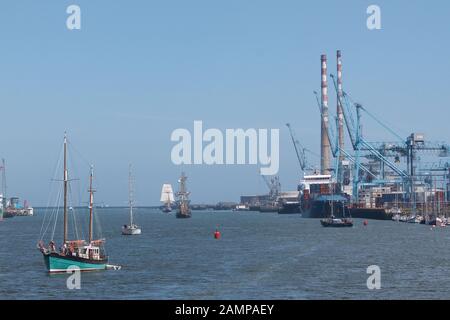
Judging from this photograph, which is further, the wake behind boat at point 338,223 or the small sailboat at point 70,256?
the wake behind boat at point 338,223

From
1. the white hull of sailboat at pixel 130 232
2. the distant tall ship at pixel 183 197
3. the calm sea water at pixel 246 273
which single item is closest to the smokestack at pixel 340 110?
the distant tall ship at pixel 183 197

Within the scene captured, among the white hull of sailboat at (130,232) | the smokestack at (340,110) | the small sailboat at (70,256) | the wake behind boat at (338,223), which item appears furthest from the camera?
the smokestack at (340,110)

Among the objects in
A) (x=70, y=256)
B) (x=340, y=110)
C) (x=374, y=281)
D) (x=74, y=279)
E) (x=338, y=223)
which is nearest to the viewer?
(x=374, y=281)

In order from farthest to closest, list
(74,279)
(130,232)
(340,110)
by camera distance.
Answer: (340,110), (130,232), (74,279)

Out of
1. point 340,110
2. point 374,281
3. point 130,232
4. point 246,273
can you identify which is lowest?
point 246,273

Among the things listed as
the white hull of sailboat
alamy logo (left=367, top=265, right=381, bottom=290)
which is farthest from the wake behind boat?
alamy logo (left=367, top=265, right=381, bottom=290)

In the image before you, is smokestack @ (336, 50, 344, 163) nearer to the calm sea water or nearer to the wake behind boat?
the wake behind boat

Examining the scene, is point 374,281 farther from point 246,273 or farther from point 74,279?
point 74,279

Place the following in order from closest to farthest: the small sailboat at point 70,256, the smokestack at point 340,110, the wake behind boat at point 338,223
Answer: the small sailboat at point 70,256
the wake behind boat at point 338,223
the smokestack at point 340,110

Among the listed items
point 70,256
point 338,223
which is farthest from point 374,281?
point 338,223

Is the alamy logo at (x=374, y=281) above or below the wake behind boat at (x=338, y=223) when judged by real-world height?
below

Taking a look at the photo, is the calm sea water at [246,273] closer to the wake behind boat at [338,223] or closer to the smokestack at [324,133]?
the wake behind boat at [338,223]
